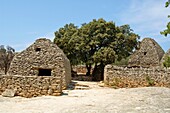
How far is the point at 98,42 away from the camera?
26359 mm

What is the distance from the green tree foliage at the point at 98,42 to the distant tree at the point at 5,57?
20.4ft

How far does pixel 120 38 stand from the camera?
2691 centimetres

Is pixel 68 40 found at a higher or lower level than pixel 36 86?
higher

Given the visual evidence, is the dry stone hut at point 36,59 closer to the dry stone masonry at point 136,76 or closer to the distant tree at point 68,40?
the dry stone masonry at point 136,76

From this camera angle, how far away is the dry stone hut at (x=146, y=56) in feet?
92.7

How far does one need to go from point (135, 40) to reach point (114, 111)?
1912 cm

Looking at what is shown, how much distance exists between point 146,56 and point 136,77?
29.4 ft

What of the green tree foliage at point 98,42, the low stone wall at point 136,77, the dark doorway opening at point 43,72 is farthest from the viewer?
the green tree foliage at point 98,42

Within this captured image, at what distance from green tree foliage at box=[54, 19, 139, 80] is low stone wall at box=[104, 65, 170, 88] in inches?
207

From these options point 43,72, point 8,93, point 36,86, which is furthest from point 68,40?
point 8,93

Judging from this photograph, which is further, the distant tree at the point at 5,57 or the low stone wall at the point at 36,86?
the distant tree at the point at 5,57

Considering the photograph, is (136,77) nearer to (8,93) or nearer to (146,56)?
(146,56)

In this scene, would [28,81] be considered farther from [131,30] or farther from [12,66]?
[131,30]

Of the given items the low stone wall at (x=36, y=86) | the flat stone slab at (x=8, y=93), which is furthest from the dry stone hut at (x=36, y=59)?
the flat stone slab at (x=8, y=93)
